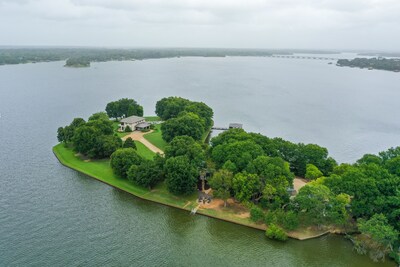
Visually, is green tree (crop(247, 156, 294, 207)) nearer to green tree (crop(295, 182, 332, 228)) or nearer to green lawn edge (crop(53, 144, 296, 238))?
green tree (crop(295, 182, 332, 228))

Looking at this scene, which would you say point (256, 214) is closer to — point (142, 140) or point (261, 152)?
point (261, 152)

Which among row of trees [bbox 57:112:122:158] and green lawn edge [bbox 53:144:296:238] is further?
row of trees [bbox 57:112:122:158]

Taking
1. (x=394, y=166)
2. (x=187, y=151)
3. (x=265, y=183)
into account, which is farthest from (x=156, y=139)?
(x=394, y=166)

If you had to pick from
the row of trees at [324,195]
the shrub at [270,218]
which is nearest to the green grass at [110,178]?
the row of trees at [324,195]

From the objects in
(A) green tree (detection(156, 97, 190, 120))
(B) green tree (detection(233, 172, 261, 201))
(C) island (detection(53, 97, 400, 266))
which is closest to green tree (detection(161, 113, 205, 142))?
(C) island (detection(53, 97, 400, 266))

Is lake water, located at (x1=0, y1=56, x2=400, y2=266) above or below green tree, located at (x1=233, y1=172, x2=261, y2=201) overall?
below

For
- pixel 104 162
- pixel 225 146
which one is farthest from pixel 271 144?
pixel 104 162

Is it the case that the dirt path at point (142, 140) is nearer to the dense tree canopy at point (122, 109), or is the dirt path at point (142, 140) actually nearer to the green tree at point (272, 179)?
the dense tree canopy at point (122, 109)
